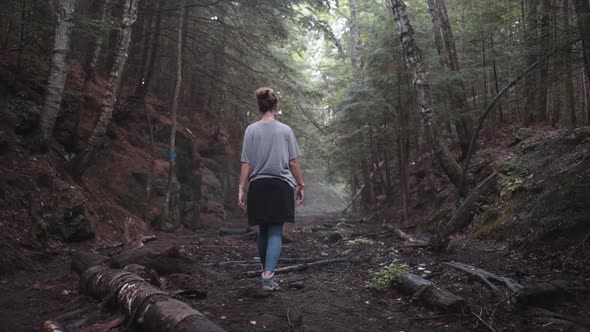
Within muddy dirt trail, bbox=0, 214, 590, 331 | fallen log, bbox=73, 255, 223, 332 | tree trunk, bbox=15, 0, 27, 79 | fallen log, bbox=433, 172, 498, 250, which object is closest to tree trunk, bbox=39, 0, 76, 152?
tree trunk, bbox=15, 0, 27, 79

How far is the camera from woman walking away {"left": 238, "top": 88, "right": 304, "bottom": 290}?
476cm

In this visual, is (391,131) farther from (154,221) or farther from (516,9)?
(154,221)

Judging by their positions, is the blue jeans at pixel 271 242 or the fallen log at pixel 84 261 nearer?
the blue jeans at pixel 271 242

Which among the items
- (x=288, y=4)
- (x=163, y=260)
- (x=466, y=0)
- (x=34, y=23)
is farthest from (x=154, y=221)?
(x=466, y=0)

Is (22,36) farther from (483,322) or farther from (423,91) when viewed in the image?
(483,322)

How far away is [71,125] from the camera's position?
1073cm

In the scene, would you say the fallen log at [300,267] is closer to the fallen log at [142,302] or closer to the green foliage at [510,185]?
the fallen log at [142,302]

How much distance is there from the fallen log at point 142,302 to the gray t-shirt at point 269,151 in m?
1.79

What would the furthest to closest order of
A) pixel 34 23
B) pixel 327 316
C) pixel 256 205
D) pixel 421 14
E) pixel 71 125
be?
pixel 421 14 < pixel 71 125 < pixel 34 23 < pixel 256 205 < pixel 327 316

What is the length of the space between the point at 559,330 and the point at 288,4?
13155 mm

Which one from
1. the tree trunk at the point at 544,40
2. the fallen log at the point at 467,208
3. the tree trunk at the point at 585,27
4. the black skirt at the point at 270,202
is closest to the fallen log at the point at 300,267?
the black skirt at the point at 270,202

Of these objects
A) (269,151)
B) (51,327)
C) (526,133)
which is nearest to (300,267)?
(269,151)

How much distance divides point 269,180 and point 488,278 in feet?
9.48

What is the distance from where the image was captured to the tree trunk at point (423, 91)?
10.6 metres
